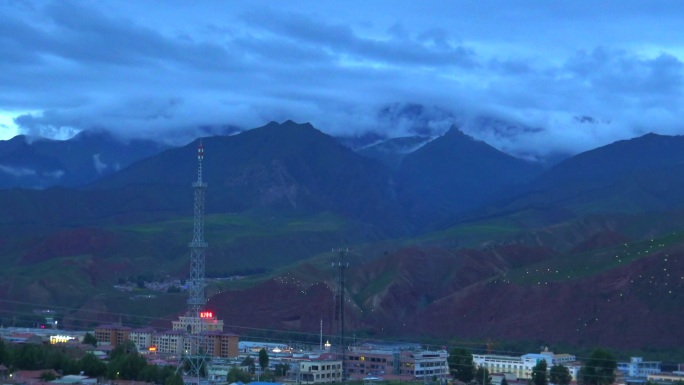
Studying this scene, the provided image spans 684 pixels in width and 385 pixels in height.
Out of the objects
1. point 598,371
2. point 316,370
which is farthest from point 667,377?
point 316,370

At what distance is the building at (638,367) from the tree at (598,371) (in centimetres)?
771

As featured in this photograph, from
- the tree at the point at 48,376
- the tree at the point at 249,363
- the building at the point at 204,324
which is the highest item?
the building at the point at 204,324

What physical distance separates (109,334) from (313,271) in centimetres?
4031

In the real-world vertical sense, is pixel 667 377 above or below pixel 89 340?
below

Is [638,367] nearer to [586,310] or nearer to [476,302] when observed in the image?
[586,310]

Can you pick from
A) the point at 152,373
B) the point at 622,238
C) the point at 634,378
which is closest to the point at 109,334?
the point at 152,373

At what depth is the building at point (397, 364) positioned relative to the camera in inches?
3780

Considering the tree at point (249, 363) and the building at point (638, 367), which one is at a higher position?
the tree at point (249, 363)

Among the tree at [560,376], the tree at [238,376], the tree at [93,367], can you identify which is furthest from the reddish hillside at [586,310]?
the tree at [93,367]

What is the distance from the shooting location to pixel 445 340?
125 metres

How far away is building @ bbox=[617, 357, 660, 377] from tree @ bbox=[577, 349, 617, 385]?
7.71 m

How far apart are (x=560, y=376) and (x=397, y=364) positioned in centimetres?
1602

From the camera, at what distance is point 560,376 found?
85250mm

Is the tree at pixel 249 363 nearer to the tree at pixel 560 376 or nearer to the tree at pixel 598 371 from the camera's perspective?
the tree at pixel 560 376
